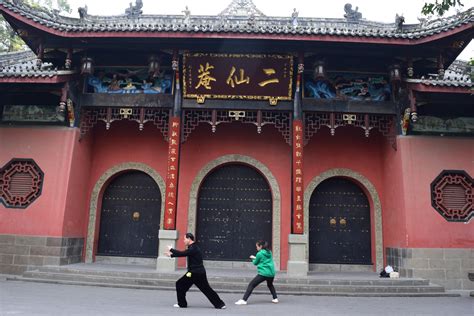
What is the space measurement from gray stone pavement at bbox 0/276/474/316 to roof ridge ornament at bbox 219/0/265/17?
10.9 meters

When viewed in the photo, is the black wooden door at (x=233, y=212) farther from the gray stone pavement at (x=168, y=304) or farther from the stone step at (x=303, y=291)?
the gray stone pavement at (x=168, y=304)

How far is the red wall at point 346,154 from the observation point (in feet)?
30.4

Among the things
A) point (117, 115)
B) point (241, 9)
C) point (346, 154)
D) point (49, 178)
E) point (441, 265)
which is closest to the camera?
point (441, 265)

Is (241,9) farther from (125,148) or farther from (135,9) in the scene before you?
(125,148)

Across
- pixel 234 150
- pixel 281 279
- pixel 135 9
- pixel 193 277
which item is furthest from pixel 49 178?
pixel 135 9

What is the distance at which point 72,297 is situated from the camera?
582 centimetres

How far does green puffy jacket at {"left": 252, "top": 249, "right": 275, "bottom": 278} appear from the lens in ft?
18.6

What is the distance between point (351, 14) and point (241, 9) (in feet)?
13.4

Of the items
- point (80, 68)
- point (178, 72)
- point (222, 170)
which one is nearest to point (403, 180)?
point (222, 170)

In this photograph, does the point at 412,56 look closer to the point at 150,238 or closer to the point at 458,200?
the point at 458,200

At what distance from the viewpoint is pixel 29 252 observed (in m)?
7.92

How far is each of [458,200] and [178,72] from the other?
6784 mm

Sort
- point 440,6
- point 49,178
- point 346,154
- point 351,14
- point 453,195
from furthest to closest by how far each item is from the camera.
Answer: point 351,14 → point 346,154 → point 49,178 → point 453,195 → point 440,6

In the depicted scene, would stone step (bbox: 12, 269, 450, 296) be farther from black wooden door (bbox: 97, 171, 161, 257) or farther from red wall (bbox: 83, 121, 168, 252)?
red wall (bbox: 83, 121, 168, 252)
